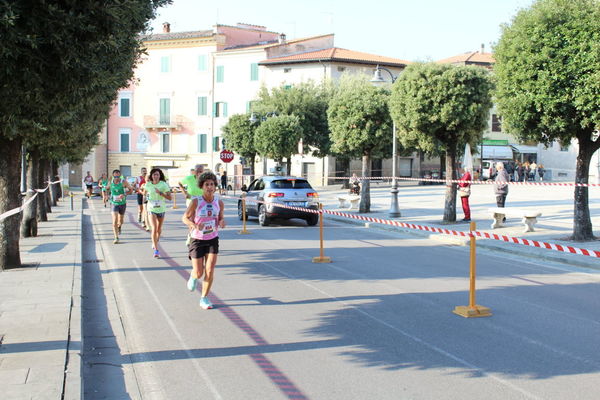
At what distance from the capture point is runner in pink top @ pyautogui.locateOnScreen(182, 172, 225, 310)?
844cm

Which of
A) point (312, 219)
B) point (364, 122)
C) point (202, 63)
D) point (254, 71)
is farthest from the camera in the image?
point (202, 63)

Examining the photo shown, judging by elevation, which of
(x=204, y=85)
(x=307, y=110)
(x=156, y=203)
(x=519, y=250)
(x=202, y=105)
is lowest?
(x=519, y=250)

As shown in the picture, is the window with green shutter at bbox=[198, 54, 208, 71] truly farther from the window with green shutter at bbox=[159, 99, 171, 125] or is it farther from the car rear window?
the car rear window

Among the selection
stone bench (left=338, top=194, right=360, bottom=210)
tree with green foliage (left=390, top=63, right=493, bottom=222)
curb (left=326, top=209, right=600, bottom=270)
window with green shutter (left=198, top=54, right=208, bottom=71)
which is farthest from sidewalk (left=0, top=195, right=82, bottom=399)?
window with green shutter (left=198, top=54, right=208, bottom=71)

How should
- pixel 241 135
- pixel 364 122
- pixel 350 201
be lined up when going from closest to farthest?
pixel 364 122
pixel 350 201
pixel 241 135

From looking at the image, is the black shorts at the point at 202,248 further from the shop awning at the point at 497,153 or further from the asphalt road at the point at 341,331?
the shop awning at the point at 497,153

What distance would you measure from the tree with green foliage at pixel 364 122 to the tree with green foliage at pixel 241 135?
22.6 meters

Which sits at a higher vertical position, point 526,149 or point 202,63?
point 202,63

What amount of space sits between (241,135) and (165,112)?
19230mm

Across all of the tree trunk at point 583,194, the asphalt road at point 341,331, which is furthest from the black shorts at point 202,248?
the tree trunk at point 583,194

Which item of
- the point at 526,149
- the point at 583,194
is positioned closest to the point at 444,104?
the point at 583,194

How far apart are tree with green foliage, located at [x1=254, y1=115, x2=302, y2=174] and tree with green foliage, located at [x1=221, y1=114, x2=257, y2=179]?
8.01 m

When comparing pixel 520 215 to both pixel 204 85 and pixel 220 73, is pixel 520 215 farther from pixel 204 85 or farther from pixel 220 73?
pixel 204 85

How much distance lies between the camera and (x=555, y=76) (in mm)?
13383
